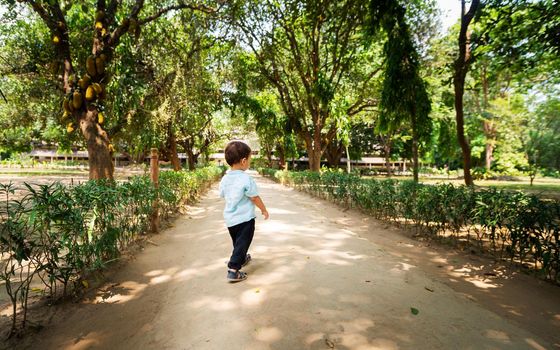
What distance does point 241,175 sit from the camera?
3.64 meters

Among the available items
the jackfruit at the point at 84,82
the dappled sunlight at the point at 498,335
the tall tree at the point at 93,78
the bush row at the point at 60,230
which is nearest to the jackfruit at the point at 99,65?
the tall tree at the point at 93,78

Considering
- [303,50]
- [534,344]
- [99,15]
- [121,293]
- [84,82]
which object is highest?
[303,50]

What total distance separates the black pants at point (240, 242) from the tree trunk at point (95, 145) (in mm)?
4528

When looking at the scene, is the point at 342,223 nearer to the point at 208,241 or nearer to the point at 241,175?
the point at 208,241

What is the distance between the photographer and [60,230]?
3.04 metres

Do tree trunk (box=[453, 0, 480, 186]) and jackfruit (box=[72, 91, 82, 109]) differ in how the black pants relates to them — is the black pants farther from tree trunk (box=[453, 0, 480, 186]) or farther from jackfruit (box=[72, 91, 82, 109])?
tree trunk (box=[453, 0, 480, 186])

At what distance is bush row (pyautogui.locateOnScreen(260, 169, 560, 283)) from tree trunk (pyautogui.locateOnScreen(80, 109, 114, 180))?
276 inches

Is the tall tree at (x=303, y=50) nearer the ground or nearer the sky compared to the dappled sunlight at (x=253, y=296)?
nearer the sky

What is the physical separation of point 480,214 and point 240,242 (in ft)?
14.0

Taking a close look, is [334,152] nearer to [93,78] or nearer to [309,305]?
[93,78]

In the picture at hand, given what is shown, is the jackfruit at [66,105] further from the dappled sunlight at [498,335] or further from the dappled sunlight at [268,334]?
the dappled sunlight at [498,335]

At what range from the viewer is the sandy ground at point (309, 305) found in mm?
2445

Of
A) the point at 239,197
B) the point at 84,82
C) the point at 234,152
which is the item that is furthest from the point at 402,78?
the point at 84,82

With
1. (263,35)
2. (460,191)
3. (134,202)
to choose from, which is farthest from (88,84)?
(263,35)
